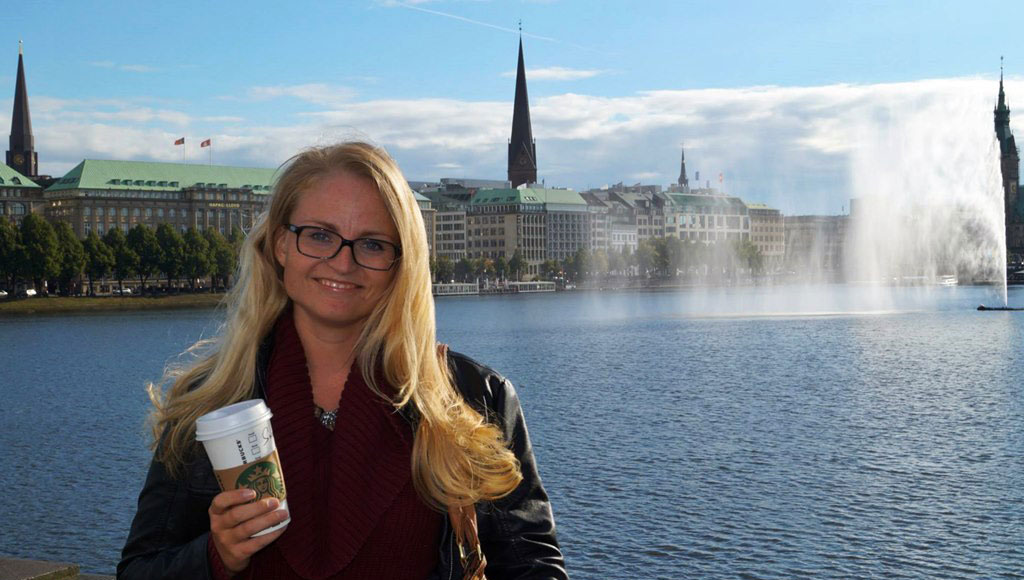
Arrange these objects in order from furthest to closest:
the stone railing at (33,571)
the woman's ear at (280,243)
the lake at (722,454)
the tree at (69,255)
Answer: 1. the tree at (69,255)
2. the lake at (722,454)
3. the stone railing at (33,571)
4. the woman's ear at (280,243)

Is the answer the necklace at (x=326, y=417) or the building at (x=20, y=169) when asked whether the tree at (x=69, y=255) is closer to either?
the building at (x=20, y=169)

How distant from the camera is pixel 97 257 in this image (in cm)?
10731

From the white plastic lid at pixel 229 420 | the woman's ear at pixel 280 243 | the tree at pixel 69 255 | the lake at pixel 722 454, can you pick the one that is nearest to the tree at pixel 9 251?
the tree at pixel 69 255

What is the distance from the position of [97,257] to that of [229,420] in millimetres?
111289

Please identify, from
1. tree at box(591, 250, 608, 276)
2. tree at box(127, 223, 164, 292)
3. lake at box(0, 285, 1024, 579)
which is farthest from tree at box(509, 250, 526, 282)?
lake at box(0, 285, 1024, 579)

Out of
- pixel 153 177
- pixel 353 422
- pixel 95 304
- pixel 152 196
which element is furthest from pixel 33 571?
pixel 153 177

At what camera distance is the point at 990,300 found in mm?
99062

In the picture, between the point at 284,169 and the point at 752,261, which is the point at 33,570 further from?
the point at 752,261

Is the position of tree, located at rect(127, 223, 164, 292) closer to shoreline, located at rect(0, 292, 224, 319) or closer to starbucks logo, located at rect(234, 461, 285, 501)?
shoreline, located at rect(0, 292, 224, 319)

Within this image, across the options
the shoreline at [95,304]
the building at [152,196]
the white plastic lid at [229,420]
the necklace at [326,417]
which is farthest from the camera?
the building at [152,196]

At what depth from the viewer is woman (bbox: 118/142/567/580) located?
3123mm

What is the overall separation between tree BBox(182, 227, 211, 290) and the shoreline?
96.5 inches

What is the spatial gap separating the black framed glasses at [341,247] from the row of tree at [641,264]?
168229 mm

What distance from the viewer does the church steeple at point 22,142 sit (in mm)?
149000
